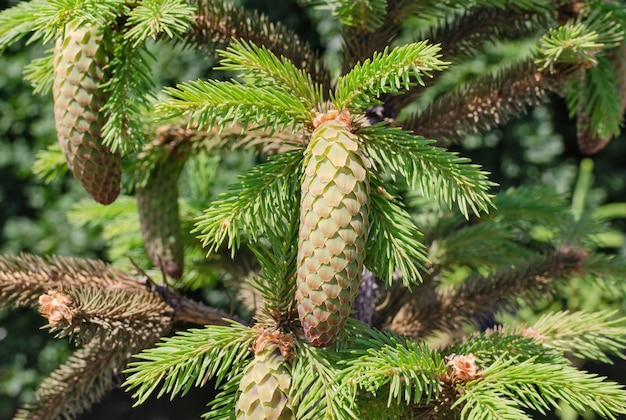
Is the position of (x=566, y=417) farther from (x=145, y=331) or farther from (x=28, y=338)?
(x=28, y=338)

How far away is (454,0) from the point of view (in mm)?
812

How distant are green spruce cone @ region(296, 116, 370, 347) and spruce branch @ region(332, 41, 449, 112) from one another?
0.05 m

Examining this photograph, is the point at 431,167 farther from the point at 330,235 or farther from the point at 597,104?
the point at 597,104

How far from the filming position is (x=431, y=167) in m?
0.62

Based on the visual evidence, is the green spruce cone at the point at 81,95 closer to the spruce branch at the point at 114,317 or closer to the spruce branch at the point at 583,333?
the spruce branch at the point at 114,317

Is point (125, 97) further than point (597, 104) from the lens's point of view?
No

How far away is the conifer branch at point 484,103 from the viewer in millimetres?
869

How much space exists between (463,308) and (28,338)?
8.64 feet

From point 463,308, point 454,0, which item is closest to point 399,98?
point 454,0

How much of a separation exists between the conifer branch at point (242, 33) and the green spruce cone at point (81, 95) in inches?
5.8

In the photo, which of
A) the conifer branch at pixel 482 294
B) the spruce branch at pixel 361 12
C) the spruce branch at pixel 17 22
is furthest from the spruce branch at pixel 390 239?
the spruce branch at pixel 17 22

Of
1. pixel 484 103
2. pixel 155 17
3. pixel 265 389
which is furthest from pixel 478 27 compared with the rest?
pixel 265 389

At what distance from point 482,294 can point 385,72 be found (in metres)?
0.49

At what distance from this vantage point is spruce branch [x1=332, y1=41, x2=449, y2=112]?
1.84 feet
